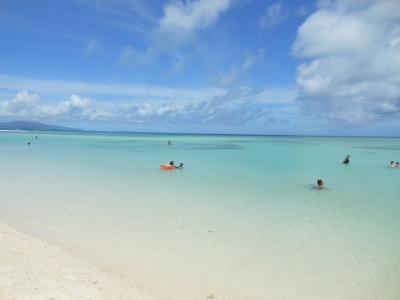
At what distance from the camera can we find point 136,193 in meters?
11.7

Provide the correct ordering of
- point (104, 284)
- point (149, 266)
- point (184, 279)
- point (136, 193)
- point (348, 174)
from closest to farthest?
point (104, 284) < point (184, 279) < point (149, 266) < point (136, 193) < point (348, 174)

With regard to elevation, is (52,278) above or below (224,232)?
above

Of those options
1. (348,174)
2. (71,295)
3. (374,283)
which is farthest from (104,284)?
(348,174)

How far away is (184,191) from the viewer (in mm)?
12375

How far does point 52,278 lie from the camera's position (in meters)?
4.63

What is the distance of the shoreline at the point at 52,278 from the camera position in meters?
4.22

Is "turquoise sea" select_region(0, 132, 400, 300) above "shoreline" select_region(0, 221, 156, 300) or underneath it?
underneath

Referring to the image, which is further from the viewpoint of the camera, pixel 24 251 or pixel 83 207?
pixel 83 207

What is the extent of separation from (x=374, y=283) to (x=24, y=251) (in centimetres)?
597

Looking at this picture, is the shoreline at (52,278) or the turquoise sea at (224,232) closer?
the shoreline at (52,278)

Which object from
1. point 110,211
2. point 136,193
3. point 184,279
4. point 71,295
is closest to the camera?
point 71,295

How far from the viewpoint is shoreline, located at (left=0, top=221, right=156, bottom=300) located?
166 inches

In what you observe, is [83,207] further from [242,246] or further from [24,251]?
[242,246]

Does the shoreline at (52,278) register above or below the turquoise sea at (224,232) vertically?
above
